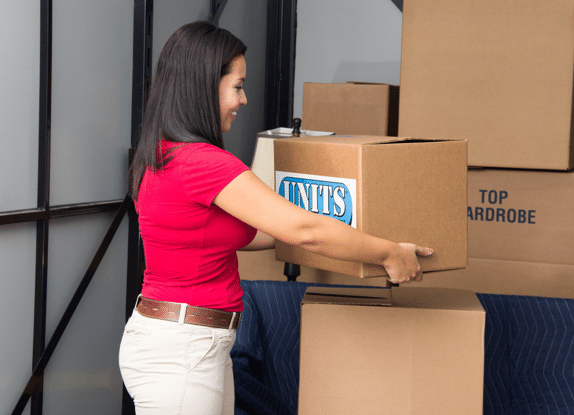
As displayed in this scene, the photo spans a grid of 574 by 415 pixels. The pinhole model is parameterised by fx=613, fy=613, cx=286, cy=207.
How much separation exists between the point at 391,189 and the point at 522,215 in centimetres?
94

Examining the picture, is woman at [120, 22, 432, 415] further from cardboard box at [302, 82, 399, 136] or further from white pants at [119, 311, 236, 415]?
cardboard box at [302, 82, 399, 136]

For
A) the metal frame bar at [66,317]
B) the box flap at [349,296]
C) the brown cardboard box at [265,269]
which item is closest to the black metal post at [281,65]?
the metal frame bar at [66,317]

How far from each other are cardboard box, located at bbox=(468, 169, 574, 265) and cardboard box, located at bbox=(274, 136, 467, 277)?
2.50ft

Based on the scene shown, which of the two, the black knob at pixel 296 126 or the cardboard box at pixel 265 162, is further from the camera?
the cardboard box at pixel 265 162

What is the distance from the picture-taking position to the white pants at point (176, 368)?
108 centimetres

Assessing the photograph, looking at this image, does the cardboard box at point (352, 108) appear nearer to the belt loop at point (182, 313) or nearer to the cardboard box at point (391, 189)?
the cardboard box at point (391, 189)

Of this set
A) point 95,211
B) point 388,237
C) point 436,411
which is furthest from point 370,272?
point 95,211

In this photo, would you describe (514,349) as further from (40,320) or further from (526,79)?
(40,320)

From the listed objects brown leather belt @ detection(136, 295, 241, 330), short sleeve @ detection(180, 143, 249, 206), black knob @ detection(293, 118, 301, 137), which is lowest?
brown leather belt @ detection(136, 295, 241, 330)

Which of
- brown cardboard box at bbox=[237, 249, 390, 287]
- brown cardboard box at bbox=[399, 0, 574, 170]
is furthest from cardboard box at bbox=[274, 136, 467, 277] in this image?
brown cardboard box at bbox=[237, 249, 390, 287]

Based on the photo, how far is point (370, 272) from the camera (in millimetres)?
1152

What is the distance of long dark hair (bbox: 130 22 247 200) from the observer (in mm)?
1089

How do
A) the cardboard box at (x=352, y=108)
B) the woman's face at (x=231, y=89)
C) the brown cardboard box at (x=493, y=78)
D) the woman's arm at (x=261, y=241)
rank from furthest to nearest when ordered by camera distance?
the cardboard box at (x=352, y=108) → the brown cardboard box at (x=493, y=78) → the woman's arm at (x=261, y=241) → the woman's face at (x=231, y=89)

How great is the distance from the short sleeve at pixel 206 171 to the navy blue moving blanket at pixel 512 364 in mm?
834
